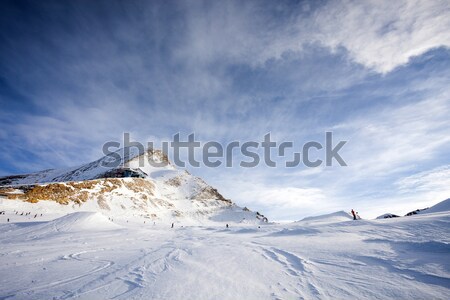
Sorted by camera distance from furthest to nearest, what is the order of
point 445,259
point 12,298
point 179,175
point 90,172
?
point 179,175
point 90,172
point 445,259
point 12,298

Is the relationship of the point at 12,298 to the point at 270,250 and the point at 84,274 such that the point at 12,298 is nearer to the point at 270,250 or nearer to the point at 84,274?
the point at 84,274

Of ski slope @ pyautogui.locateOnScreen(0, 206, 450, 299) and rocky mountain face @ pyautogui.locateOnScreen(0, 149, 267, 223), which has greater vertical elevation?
rocky mountain face @ pyautogui.locateOnScreen(0, 149, 267, 223)

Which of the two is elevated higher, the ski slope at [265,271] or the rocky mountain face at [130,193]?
the rocky mountain face at [130,193]

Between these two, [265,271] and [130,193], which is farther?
[130,193]

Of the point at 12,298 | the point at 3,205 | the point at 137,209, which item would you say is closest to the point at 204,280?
the point at 12,298

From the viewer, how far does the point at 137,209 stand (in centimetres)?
5747

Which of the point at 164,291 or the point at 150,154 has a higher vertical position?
the point at 150,154

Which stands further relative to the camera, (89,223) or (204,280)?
(89,223)

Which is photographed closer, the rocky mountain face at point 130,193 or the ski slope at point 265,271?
the ski slope at point 265,271

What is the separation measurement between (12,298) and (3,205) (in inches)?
1843

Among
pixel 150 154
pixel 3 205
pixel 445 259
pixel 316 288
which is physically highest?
pixel 150 154

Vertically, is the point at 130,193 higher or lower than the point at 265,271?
higher

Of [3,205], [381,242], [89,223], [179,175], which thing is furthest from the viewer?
[179,175]

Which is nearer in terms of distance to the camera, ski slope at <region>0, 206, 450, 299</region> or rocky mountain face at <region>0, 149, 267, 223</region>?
ski slope at <region>0, 206, 450, 299</region>
